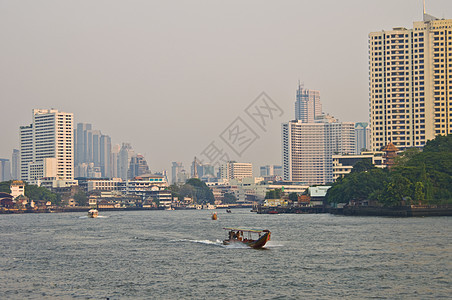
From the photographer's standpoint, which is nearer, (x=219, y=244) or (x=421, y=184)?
(x=219, y=244)

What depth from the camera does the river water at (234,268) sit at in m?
54.5

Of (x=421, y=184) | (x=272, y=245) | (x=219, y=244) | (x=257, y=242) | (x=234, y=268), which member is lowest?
(x=234, y=268)

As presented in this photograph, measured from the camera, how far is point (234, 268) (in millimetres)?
68375

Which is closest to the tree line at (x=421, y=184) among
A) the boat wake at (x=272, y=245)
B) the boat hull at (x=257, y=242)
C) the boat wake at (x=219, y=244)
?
the boat wake at (x=219, y=244)

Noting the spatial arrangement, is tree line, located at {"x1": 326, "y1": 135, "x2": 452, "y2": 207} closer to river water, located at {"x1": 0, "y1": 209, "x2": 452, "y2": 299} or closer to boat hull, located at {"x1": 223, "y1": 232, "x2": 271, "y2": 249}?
river water, located at {"x1": 0, "y1": 209, "x2": 452, "y2": 299}

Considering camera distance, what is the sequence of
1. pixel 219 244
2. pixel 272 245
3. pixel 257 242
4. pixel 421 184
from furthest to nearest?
pixel 421 184 → pixel 219 244 → pixel 272 245 → pixel 257 242

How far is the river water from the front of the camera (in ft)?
179

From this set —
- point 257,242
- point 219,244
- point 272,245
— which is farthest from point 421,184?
point 257,242

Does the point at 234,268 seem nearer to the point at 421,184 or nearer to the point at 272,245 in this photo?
the point at 272,245

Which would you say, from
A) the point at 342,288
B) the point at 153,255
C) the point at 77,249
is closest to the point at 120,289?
the point at 342,288

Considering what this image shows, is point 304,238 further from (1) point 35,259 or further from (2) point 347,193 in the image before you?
(2) point 347,193

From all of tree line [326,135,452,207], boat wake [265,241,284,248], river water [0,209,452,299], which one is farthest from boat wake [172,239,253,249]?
tree line [326,135,452,207]

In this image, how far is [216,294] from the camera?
5400 cm

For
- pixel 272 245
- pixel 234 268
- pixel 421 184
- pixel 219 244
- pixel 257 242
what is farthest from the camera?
pixel 421 184
